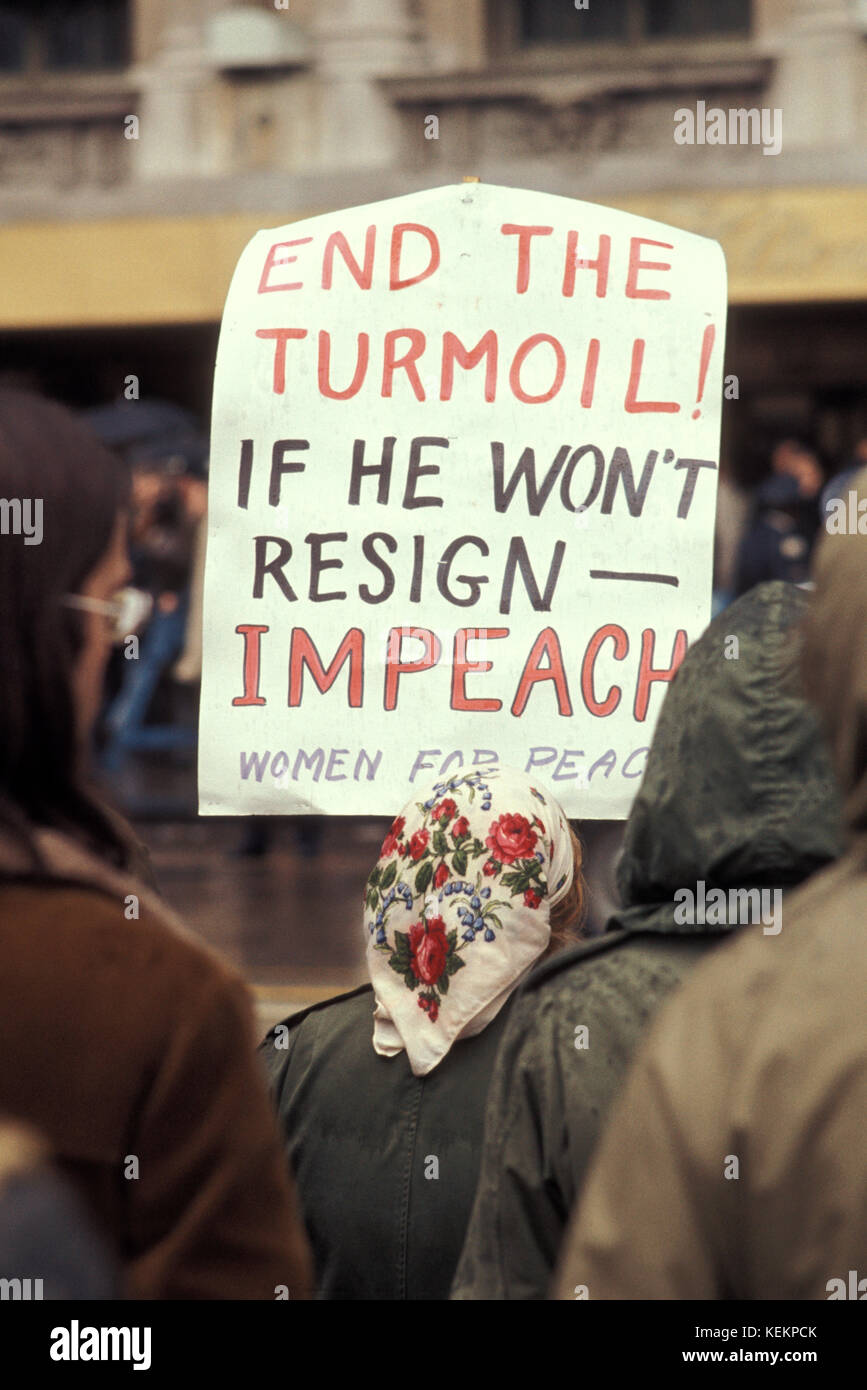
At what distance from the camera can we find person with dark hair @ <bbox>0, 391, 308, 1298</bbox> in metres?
1.17

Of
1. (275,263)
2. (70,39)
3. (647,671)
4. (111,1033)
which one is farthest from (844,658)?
(70,39)

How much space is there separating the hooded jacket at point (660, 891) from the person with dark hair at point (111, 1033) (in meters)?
0.38

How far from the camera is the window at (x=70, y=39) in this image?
11312 millimetres

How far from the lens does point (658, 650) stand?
9.19ft

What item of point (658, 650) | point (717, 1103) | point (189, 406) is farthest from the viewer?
point (189, 406)

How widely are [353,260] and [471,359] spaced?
0.25m

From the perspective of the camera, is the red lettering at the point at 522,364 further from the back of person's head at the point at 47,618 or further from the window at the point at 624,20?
the window at the point at 624,20

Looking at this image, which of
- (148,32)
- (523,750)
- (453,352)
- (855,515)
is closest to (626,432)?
(453,352)

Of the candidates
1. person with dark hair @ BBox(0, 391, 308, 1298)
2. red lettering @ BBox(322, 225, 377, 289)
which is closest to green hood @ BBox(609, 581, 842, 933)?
person with dark hair @ BBox(0, 391, 308, 1298)

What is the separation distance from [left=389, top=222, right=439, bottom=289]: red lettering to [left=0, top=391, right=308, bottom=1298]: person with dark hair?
1779 millimetres

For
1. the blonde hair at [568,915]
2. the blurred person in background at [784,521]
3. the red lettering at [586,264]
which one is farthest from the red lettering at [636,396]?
the blurred person in background at [784,521]

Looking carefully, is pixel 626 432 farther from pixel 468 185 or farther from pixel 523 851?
pixel 523 851

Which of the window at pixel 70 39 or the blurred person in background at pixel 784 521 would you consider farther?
the window at pixel 70 39

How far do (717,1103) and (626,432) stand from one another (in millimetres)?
1939
